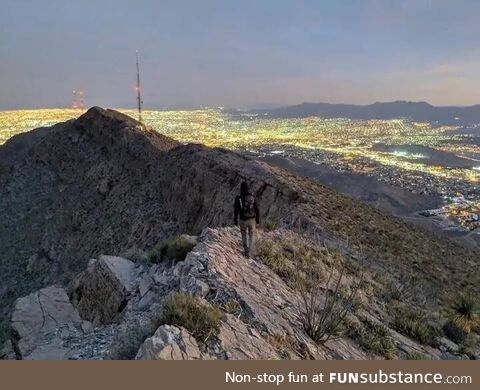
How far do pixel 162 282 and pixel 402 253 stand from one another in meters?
14.7

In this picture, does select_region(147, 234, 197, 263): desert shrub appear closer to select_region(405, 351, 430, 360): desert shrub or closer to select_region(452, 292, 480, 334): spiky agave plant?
select_region(405, 351, 430, 360): desert shrub

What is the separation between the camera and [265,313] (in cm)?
816

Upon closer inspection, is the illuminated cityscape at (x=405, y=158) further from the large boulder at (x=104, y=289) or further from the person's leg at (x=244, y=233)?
the large boulder at (x=104, y=289)

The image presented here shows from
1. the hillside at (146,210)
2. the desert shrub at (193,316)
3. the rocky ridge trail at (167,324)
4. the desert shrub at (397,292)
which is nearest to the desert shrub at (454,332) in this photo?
the rocky ridge trail at (167,324)

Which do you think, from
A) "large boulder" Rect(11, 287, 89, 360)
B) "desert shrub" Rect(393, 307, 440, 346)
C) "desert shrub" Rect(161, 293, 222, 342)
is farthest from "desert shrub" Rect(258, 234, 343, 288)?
"large boulder" Rect(11, 287, 89, 360)

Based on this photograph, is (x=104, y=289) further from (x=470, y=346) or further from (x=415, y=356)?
(x=470, y=346)

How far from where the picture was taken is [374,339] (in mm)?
9312

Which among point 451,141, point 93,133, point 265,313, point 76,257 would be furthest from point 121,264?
point 451,141

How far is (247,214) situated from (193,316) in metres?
4.87

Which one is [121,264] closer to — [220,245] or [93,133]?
[220,245]

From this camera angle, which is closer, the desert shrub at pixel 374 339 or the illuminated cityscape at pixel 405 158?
the desert shrub at pixel 374 339

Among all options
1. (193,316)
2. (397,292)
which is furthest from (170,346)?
(397,292)

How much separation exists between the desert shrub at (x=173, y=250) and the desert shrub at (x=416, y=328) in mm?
5878

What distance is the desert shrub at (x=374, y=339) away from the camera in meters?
9.02
